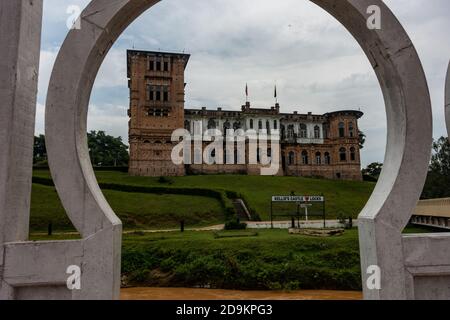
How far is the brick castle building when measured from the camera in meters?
51.5

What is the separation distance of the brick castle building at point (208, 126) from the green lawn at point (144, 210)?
18.3 meters

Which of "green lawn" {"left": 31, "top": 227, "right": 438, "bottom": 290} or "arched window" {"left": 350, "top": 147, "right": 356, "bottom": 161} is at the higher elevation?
"arched window" {"left": 350, "top": 147, "right": 356, "bottom": 161}

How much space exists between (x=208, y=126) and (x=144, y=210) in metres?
33.4

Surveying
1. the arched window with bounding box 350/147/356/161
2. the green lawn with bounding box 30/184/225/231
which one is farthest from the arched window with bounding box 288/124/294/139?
the green lawn with bounding box 30/184/225/231

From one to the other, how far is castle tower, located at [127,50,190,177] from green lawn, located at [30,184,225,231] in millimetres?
17136

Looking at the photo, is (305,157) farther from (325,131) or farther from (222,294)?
(222,294)

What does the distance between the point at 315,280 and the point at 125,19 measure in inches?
439

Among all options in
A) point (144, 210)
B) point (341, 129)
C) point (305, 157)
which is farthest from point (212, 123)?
point (144, 210)

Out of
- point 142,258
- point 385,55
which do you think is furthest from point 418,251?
point 142,258

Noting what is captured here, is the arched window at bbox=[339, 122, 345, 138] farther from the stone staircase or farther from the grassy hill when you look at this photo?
the stone staircase

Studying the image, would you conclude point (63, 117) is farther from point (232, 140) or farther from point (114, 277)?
point (232, 140)

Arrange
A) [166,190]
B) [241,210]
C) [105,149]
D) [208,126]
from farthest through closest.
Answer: [105,149]
[208,126]
[166,190]
[241,210]

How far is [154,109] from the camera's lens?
52.9 meters

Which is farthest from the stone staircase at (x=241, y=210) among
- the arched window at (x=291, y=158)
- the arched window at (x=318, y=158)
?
the arched window at (x=318, y=158)
